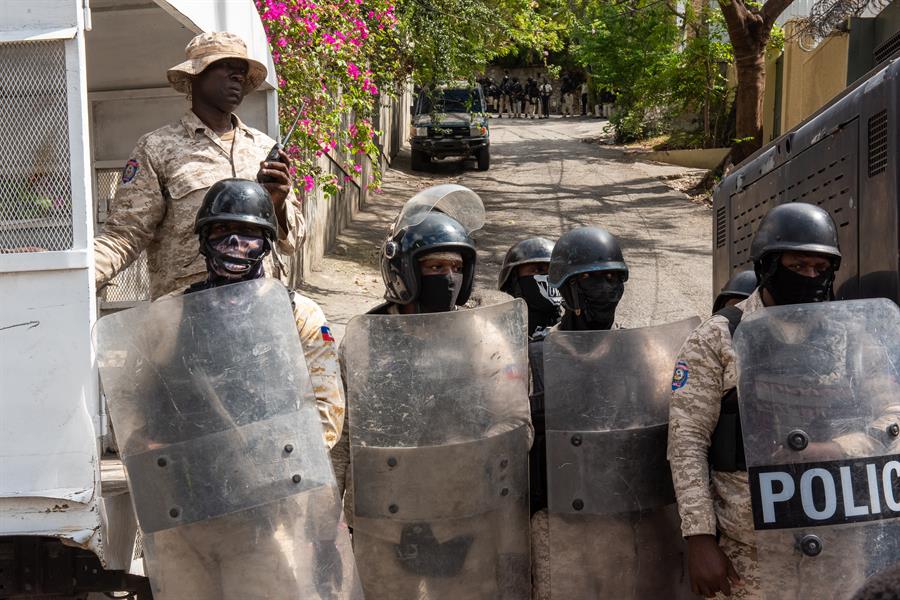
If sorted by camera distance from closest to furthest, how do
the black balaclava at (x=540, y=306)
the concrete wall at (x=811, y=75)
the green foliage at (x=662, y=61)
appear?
the black balaclava at (x=540, y=306) → the concrete wall at (x=811, y=75) → the green foliage at (x=662, y=61)

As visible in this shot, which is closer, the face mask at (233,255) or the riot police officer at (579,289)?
the face mask at (233,255)

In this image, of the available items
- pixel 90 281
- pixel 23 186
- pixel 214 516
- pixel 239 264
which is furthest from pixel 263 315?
pixel 23 186

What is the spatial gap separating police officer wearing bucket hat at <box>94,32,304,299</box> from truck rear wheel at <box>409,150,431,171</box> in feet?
64.2

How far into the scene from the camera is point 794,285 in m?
3.27

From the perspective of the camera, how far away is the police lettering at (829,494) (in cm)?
302

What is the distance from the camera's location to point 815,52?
55.3ft

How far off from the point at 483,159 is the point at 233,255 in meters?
20.8

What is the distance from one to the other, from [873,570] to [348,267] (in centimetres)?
1160

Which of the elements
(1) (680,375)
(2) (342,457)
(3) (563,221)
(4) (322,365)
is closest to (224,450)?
(4) (322,365)

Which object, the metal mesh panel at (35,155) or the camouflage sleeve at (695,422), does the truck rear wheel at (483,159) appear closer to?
the metal mesh panel at (35,155)

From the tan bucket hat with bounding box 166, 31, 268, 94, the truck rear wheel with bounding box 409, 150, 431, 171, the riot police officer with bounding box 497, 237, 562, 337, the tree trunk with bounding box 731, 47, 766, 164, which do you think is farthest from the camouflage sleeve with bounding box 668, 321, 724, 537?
the truck rear wheel with bounding box 409, 150, 431, 171

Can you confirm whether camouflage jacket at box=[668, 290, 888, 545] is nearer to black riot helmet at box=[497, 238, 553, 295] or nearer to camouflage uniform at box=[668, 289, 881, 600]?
camouflage uniform at box=[668, 289, 881, 600]

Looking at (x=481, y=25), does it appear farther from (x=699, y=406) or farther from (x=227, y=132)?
(x=699, y=406)

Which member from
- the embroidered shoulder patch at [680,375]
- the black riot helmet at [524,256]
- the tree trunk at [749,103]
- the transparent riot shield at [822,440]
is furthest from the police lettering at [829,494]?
the tree trunk at [749,103]
